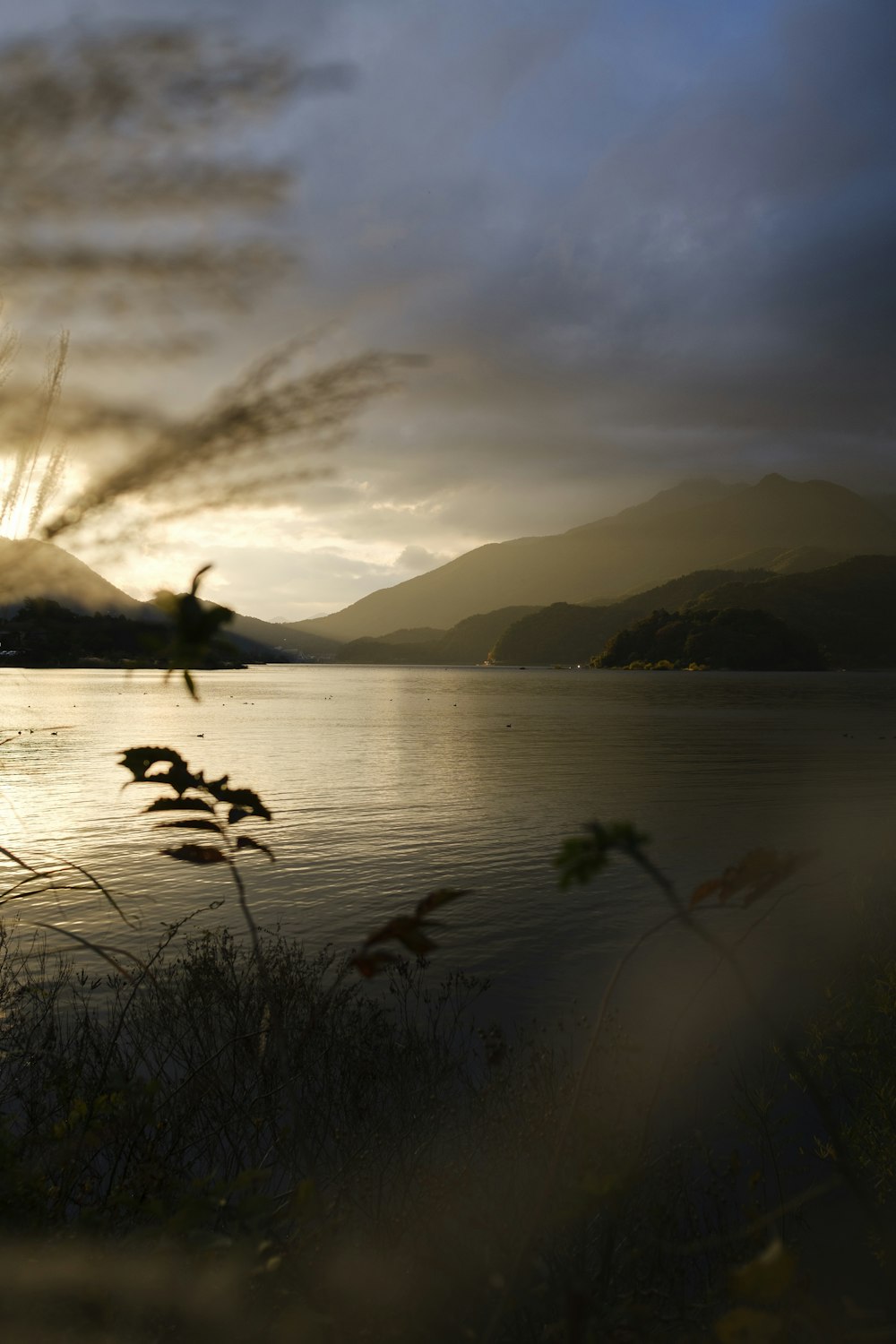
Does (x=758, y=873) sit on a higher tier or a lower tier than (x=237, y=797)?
lower

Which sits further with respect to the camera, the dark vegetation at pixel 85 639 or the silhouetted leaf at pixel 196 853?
the silhouetted leaf at pixel 196 853

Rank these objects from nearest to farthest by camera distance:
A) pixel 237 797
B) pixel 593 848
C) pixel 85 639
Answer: pixel 593 848
pixel 85 639
pixel 237 797

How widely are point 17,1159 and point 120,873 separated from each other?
56.8 feet

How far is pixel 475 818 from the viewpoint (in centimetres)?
3136

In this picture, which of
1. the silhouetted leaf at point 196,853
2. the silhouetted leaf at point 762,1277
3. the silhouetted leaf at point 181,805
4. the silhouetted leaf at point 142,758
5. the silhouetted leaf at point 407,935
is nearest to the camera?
the silhouetted leaf at point 762,1277

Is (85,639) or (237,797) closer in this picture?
(85,639)

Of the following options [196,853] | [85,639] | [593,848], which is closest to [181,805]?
[196,853]

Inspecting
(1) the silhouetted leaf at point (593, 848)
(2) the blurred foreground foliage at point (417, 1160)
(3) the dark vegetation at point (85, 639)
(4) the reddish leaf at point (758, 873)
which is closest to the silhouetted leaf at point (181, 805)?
(2) the blurred foreground foliage at point (417, 1160)

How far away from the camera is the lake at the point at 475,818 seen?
1702cm

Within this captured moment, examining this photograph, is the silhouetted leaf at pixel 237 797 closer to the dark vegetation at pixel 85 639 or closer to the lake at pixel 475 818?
the dark vegetation at pixel 85 639

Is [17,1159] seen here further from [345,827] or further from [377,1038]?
[345,827]

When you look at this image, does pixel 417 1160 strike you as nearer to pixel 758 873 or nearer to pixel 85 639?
pixel 758 873

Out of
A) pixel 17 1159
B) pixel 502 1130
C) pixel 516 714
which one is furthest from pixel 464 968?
pixel 516 714

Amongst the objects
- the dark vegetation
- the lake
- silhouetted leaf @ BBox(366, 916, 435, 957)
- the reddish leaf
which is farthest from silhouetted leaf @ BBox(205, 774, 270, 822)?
the reddish leaf
